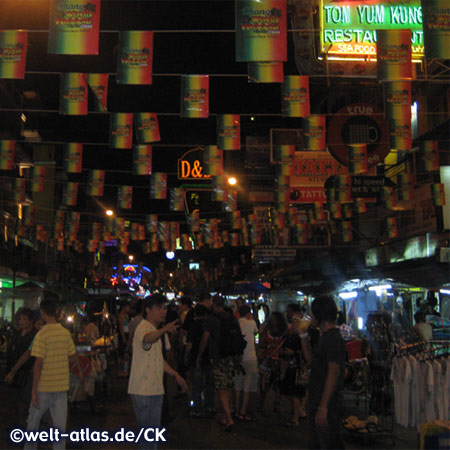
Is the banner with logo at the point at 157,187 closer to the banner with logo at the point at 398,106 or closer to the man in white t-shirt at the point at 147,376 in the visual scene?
the banner with logo at the point at 398,106

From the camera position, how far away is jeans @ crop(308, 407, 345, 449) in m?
5.38

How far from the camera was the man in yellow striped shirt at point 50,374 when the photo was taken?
6.44 m

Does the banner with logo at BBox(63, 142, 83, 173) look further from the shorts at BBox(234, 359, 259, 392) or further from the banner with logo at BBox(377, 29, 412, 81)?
the banner with logo at BBox(377, 29, 412, 81)

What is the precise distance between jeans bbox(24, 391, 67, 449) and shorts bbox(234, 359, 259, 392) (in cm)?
420

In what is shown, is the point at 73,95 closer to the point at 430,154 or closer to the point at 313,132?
the point at 313,132

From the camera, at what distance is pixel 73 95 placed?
1045 cm

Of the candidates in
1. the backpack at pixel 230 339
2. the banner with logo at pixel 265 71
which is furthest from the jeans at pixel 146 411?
the banner with logo at pixel 265 71

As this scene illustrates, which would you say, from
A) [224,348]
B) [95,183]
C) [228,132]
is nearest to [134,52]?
[228,132]

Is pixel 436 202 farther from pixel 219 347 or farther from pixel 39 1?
pixel 39 1

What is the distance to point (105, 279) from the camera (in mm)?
45906

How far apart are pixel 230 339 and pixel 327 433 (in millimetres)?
4399

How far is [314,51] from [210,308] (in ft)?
19.5

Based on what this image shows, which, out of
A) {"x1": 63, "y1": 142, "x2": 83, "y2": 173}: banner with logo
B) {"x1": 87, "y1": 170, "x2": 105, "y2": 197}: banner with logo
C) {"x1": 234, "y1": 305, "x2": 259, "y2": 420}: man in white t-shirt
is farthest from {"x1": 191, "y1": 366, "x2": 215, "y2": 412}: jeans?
{"x1": 87, "y1": 170, "x2": 105, "y2": 197}: banner with logo

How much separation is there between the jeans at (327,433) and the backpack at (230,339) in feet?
13.5
